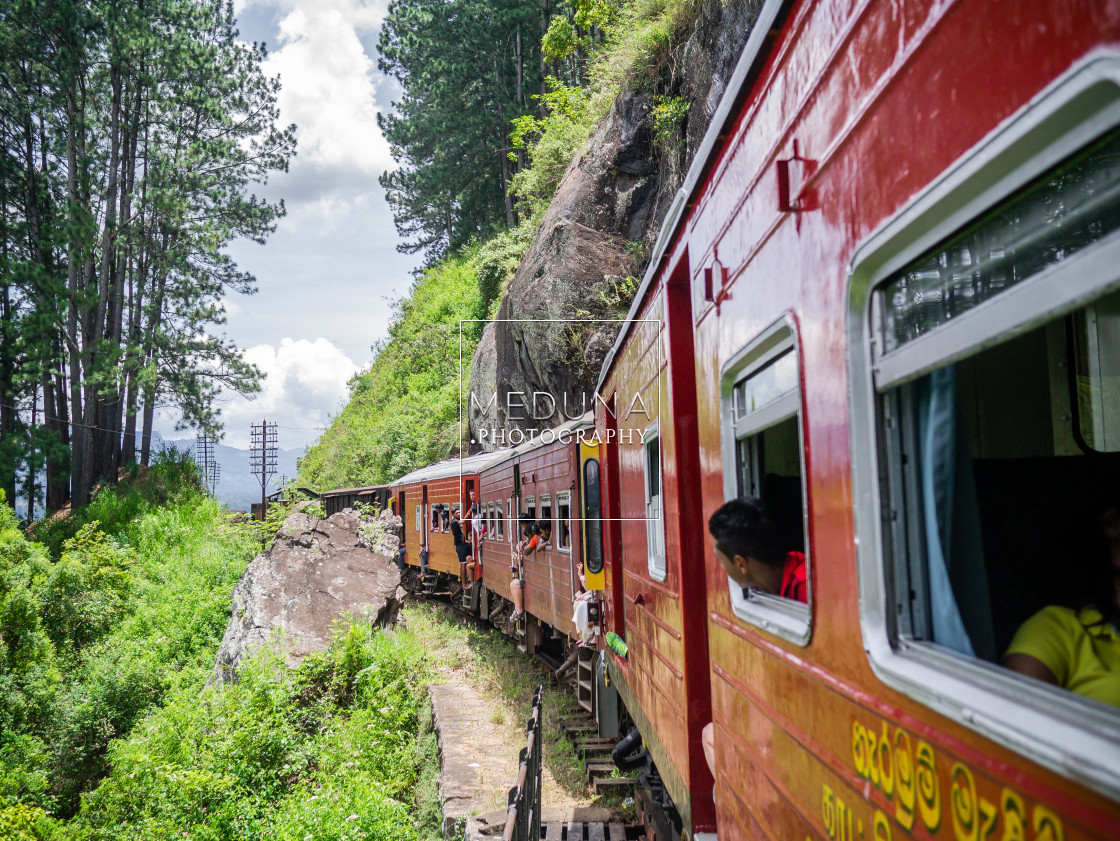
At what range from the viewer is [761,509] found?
8.57 ft

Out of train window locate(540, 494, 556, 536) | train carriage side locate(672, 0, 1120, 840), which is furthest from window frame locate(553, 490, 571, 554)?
train carriage side locate(672, 0, 1120, 840)

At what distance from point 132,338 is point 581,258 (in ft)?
59.1

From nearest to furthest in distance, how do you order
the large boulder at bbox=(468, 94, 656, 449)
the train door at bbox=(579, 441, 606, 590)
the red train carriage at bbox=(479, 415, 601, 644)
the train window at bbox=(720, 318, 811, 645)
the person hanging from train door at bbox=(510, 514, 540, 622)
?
the train window at bbox=(720, 318, 811, 645)
the train door at bbox=(579, 441, 606, 590)
the red train carriage at bbox=(479, 415, 601, 644)
the person hanging from train door at bbox=(510, 514, 540, 622)
the large boulder at bbox=(468, 94, 656, 449)

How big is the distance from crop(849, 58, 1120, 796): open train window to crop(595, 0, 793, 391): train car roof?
37.4 inches

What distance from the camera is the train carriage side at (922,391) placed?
109cm

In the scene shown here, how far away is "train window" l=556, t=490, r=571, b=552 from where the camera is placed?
898 centimetres

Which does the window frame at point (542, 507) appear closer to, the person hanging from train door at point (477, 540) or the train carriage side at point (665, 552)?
Result: the train carriage side at point (665, 552)

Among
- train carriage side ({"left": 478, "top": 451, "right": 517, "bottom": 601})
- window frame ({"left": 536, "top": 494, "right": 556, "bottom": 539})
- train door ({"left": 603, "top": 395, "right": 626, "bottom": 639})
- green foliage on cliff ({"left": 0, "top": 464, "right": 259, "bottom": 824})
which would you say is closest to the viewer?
train door ({"left": 603, "top": 395, "right": 626, "bottom": 639})

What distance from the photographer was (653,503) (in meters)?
4.70

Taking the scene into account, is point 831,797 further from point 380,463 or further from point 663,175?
point 380,463

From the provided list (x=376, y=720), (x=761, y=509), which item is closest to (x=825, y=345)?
(x=761, y=509)

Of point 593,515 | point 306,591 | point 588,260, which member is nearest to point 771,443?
point 593,515

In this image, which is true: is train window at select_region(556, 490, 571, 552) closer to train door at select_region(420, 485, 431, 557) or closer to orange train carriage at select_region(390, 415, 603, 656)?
orange train carriage at select_region(390, 415, 603, 656)

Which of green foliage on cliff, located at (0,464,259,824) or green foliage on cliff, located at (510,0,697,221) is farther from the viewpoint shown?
green foliage on cliff, located at (510,0,697,221)
